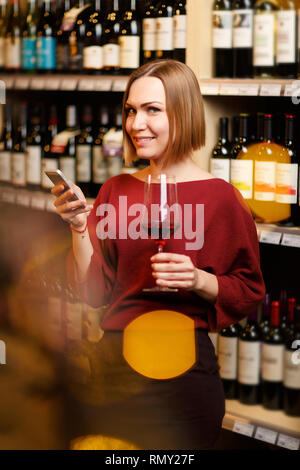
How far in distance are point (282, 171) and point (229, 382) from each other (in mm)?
720

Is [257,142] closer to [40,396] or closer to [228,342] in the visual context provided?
[228,342]

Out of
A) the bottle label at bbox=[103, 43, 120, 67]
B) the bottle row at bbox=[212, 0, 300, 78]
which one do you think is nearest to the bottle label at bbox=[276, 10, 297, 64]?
the bottle row at bbox=[212, 0, 300, 78]

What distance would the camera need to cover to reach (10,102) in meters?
2.79

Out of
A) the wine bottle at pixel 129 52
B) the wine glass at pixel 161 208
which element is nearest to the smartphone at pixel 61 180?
the wine glass at pixel 161 208

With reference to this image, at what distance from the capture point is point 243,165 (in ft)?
6.09

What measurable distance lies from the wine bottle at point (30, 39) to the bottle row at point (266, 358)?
1.35 meters

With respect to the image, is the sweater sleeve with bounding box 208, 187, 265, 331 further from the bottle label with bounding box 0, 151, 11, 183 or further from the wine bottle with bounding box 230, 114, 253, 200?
the bottle label with bounding box 0, 151, 11, 183

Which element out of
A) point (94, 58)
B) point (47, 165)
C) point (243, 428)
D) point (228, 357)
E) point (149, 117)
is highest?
point (94, 58)

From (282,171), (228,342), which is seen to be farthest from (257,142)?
(228,342)

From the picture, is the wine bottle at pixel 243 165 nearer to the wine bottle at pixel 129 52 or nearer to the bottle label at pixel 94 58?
the wine bottle at pixel 129 52

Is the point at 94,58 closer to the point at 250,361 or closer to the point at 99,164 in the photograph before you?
the point at 99,164

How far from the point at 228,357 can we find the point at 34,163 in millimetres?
1126

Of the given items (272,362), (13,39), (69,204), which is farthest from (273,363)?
(13,39)

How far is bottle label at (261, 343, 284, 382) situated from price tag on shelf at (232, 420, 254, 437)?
156 mm
